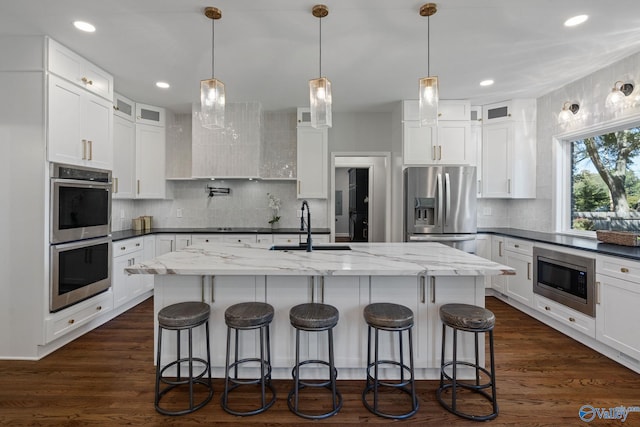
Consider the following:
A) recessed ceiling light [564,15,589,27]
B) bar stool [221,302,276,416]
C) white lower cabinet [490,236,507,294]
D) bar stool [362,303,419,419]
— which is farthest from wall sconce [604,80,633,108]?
bar stool [221,302,276,416]

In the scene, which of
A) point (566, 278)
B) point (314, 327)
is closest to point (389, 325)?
point (314, 327)

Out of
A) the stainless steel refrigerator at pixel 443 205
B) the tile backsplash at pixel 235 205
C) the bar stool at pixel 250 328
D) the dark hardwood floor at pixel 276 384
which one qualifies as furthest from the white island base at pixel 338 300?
the tile backsplash at pixel 235 205

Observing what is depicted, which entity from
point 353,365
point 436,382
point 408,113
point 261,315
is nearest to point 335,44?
point 408,113

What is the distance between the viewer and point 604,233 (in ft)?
9.99

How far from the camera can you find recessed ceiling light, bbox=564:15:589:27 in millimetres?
2346

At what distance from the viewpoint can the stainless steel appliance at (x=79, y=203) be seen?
103 inches

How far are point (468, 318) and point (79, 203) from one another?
3.34 m

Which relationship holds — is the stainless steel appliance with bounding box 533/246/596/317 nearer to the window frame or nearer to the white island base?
the window frame

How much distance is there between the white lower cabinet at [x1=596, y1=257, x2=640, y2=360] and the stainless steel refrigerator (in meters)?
1.48

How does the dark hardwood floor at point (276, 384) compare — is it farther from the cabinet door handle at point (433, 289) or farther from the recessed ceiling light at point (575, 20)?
the recessed ceiling light at point (575, 20)

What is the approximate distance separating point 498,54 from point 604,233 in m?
2.03

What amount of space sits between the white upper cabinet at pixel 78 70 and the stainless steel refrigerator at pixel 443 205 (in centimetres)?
357

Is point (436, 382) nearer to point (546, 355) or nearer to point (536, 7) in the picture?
point (546, 355)

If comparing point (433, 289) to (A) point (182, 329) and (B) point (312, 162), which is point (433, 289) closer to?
(A) point (182, 329)
